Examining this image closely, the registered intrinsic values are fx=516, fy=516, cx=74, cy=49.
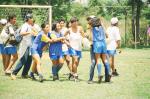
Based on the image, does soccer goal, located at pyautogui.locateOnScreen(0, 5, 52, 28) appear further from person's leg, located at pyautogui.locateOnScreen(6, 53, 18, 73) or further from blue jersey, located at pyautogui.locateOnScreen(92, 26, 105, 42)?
blue jersey, located at pyautogui.locateOnScreen(92, 26, 105, 42)

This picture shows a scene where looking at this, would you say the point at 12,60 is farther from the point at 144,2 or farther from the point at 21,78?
the point at 144,2

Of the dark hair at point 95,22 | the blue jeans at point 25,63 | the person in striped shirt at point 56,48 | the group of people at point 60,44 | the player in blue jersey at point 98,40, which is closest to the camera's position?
the dark hair at point 95,22

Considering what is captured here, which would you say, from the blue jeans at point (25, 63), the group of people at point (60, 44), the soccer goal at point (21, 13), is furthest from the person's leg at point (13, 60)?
the soccer goal at point (21, 13)

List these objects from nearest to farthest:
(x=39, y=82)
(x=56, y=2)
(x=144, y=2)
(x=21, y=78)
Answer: (x=39, y=82) → (x=21, y=78) → (x=56, y=2) → (x=144, y=2)

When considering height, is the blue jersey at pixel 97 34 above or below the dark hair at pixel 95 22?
below

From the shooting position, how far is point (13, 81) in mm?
14555

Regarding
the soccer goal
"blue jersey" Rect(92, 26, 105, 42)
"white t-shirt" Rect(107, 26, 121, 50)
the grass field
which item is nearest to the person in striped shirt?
the grass field

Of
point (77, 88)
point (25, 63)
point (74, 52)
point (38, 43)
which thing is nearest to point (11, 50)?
point (25, 63)

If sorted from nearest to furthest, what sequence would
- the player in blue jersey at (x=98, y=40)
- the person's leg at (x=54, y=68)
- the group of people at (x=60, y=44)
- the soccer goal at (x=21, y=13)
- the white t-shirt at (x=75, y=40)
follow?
the player in blue jersey at (x=98, y=40), the group of people at (x=60, y=44), the person's leg at (x=54, y=68), the white t-shirt at (x=75, y=40), the soccer goal at (x=21, y=13)

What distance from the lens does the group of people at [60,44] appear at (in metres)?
14.0

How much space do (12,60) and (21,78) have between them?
3.30 ft

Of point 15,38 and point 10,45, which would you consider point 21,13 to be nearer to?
point 10,45

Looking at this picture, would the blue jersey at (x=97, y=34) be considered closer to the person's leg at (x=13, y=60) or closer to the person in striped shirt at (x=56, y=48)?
the person in striped shirt at (x=56, y=48)

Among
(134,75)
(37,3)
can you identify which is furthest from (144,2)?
(134,75)
